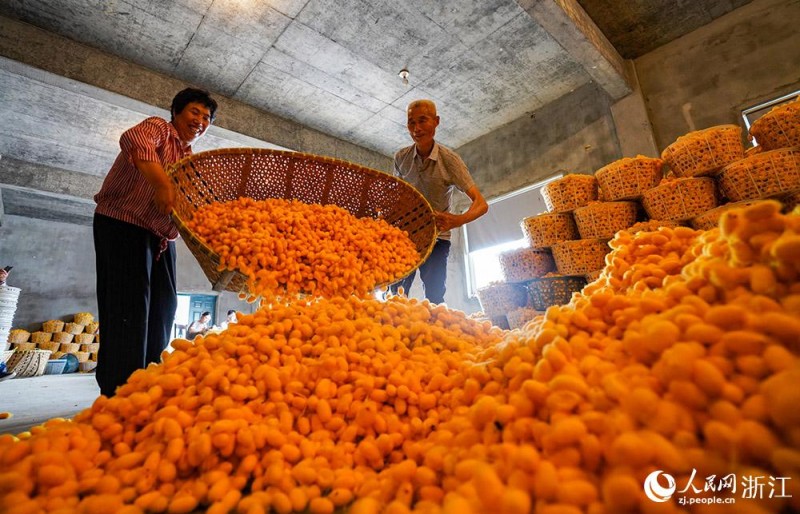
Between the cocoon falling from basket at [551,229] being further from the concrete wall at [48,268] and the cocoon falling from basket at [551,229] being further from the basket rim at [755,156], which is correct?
the concrete wall at [48,268]

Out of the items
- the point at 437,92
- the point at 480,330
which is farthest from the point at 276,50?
the point at 480,330

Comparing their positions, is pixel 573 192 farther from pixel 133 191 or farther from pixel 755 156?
pixel 133 191

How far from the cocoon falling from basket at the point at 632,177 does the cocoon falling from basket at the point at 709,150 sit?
0.22m

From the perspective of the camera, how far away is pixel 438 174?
3104mm

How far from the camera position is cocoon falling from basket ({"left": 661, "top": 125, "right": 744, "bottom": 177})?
2.85 meters

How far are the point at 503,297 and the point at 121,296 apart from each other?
3116 millimetres

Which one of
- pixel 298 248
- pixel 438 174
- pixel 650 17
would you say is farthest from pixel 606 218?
pixel 650 17

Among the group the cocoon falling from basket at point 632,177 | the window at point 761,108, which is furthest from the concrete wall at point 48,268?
the window at point 761,108

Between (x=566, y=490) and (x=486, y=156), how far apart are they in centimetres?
739

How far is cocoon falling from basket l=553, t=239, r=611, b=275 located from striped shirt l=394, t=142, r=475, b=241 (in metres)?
1.14

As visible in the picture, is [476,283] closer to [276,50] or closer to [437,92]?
[437,92]

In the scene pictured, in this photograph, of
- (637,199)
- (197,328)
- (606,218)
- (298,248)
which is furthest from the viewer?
(197,328)

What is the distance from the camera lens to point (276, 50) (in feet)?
16.0

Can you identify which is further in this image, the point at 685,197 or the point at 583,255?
the point at 583,255
